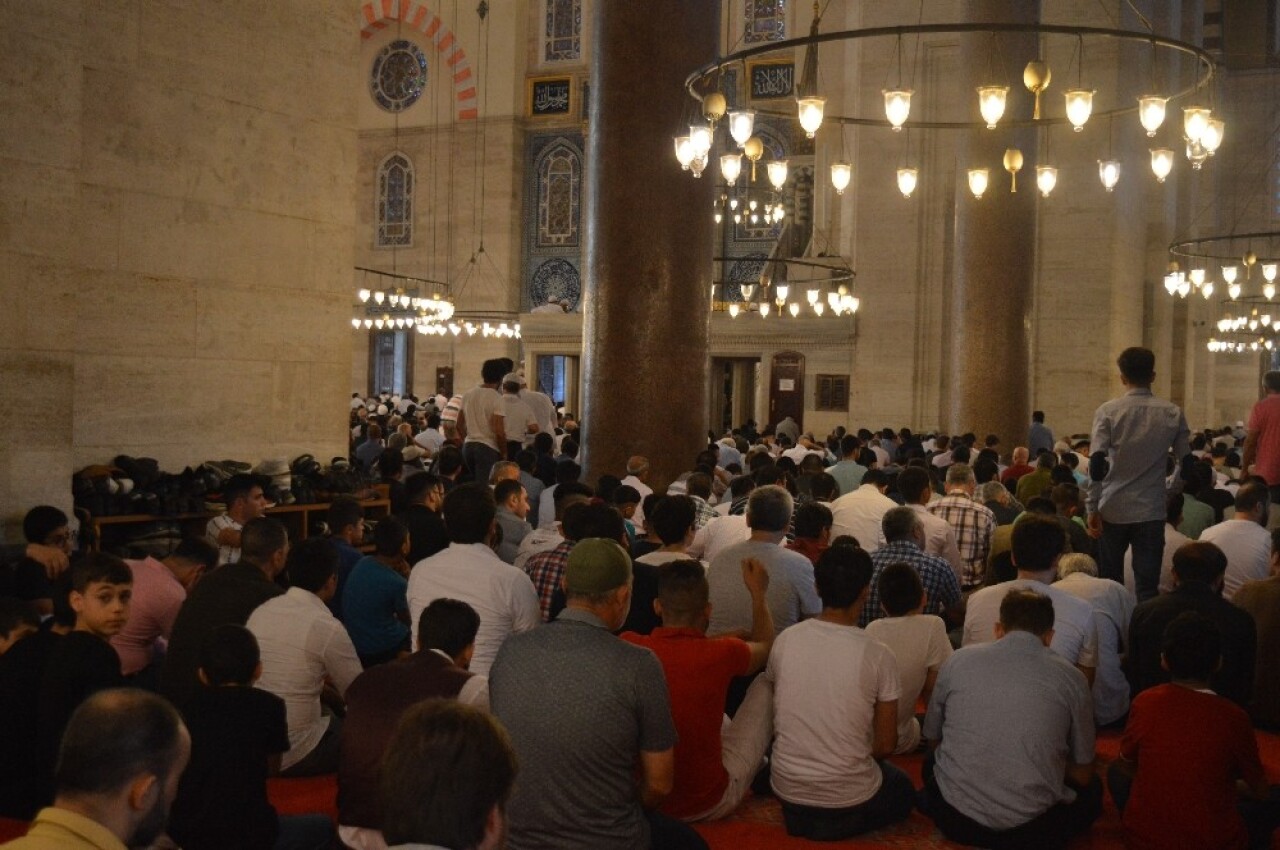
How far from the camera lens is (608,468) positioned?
8.09 meters

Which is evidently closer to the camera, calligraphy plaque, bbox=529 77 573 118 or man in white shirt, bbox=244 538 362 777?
man in white shirt, bbox=244 538 362 777

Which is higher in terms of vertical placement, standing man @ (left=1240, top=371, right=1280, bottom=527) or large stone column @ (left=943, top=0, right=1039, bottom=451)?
large stone column @ (left=943, top=0, right=1039, bottom=451)

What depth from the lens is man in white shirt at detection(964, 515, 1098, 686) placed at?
14.3ft

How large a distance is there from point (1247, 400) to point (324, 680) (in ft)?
75.8

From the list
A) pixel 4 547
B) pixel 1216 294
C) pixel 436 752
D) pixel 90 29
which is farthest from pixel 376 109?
pixel 436 752

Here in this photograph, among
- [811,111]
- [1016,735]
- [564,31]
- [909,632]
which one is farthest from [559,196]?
[1016,735]

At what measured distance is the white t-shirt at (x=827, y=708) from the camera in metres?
3.64

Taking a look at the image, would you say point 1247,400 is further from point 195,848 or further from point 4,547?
point 195,848

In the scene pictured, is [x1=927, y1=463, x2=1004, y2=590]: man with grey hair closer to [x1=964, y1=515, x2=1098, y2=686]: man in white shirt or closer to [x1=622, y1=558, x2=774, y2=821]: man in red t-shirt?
[x1=964, y1=515, x2=1098, y2=686]: man in white shirt

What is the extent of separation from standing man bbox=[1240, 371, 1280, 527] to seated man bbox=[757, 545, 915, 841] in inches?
186

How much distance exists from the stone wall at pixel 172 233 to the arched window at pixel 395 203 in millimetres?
18468

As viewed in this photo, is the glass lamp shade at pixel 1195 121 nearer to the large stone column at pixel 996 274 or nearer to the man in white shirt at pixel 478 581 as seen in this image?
the large stone column at pixel 996 274

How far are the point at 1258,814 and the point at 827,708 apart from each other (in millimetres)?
1315

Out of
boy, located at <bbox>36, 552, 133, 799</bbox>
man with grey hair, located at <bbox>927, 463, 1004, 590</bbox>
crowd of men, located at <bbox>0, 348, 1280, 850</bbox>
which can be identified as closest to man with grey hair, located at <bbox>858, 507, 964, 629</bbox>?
crowd of men, located at <bbox>0, 348, 1280, 850</bbox>
